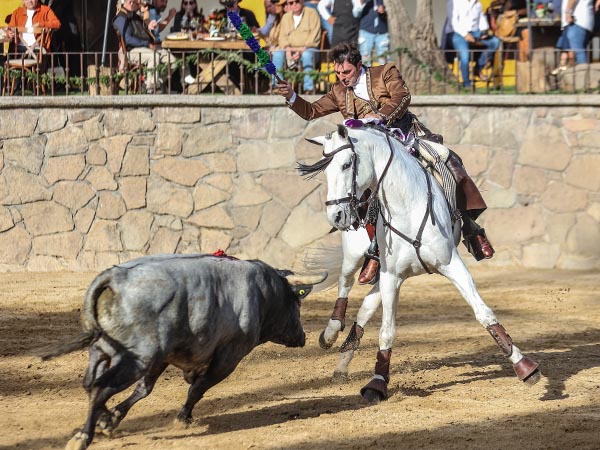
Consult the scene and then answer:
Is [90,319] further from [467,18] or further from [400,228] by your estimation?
[467,18]

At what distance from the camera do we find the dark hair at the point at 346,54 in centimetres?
887

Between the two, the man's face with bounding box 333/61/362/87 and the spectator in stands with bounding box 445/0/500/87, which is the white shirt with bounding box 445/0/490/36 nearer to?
the spectator in stands with bounding box 445/0/500/87

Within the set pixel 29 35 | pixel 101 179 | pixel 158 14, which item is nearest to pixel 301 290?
pixel 101 179

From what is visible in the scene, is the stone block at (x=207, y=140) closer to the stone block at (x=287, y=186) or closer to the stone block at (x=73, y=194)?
the stone block at (x=287, y=186)

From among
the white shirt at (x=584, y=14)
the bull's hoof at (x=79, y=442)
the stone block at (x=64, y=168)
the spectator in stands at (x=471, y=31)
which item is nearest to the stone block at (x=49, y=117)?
the stone block at (x=64, y=168)

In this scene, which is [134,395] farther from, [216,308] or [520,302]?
[520,302]

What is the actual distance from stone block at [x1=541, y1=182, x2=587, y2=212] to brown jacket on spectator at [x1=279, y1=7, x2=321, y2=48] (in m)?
3.38

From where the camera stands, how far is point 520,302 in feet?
40.9

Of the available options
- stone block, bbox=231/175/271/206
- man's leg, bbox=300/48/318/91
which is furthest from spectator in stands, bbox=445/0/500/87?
stone block, bbox=231/175/271/206

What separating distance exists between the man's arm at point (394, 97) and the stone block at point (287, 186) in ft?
18.1

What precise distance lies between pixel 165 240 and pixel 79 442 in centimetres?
815

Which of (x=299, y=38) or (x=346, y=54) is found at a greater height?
(x=299, y=38)

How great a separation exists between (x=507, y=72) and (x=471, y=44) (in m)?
1.27

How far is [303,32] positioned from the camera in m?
15.1
